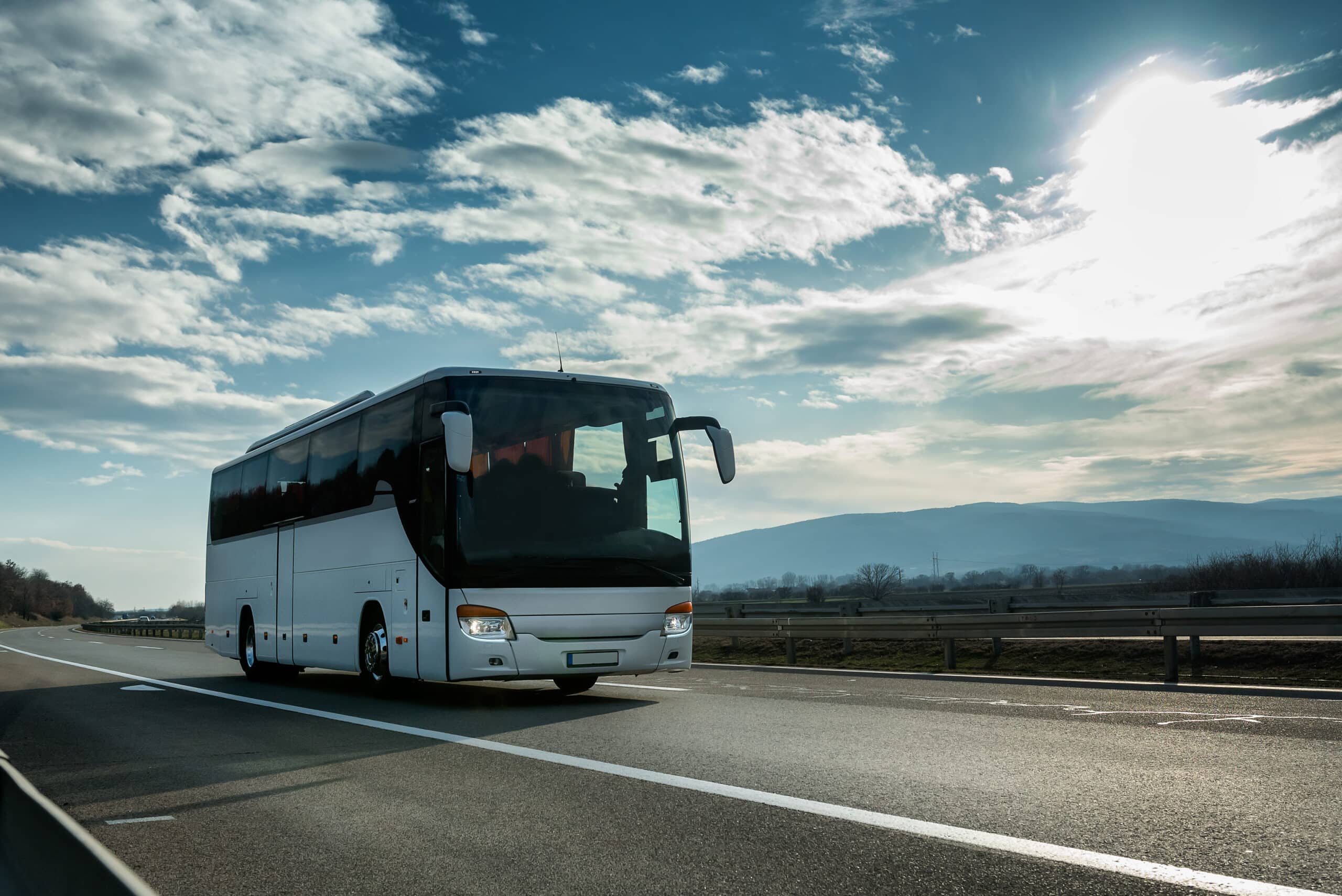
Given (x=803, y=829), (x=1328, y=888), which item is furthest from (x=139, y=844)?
(x=1328, y=888)

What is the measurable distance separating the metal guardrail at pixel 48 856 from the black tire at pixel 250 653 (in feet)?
45.0

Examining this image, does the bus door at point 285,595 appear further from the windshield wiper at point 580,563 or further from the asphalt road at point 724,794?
the windshield wiper at point 580,563

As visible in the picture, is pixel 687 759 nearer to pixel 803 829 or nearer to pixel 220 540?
pixel 803 829

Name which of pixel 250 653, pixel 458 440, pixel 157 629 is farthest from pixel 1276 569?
pixel 157 629

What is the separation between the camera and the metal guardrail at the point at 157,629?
55594 mm

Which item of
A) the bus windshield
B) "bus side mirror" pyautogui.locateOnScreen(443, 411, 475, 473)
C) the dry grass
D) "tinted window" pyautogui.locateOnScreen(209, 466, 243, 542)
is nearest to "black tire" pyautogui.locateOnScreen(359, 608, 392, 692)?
the bus windshield

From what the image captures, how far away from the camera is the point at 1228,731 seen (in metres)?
8.08

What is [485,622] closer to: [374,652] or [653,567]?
[653,567]

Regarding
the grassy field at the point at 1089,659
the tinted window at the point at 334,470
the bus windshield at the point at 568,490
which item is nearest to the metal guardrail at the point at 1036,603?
the grassy field at the point at 1089,659

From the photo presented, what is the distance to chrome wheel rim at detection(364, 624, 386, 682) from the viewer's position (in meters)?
13.1

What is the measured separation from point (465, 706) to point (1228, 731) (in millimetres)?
7343

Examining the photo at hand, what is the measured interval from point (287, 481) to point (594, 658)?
734 cm

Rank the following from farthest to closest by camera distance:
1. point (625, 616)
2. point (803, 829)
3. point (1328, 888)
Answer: point (625, 616), point (803, 829), point (1328, 888)

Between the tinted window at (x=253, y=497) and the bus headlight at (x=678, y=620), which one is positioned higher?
the tinted window at (x=253, y=497)
